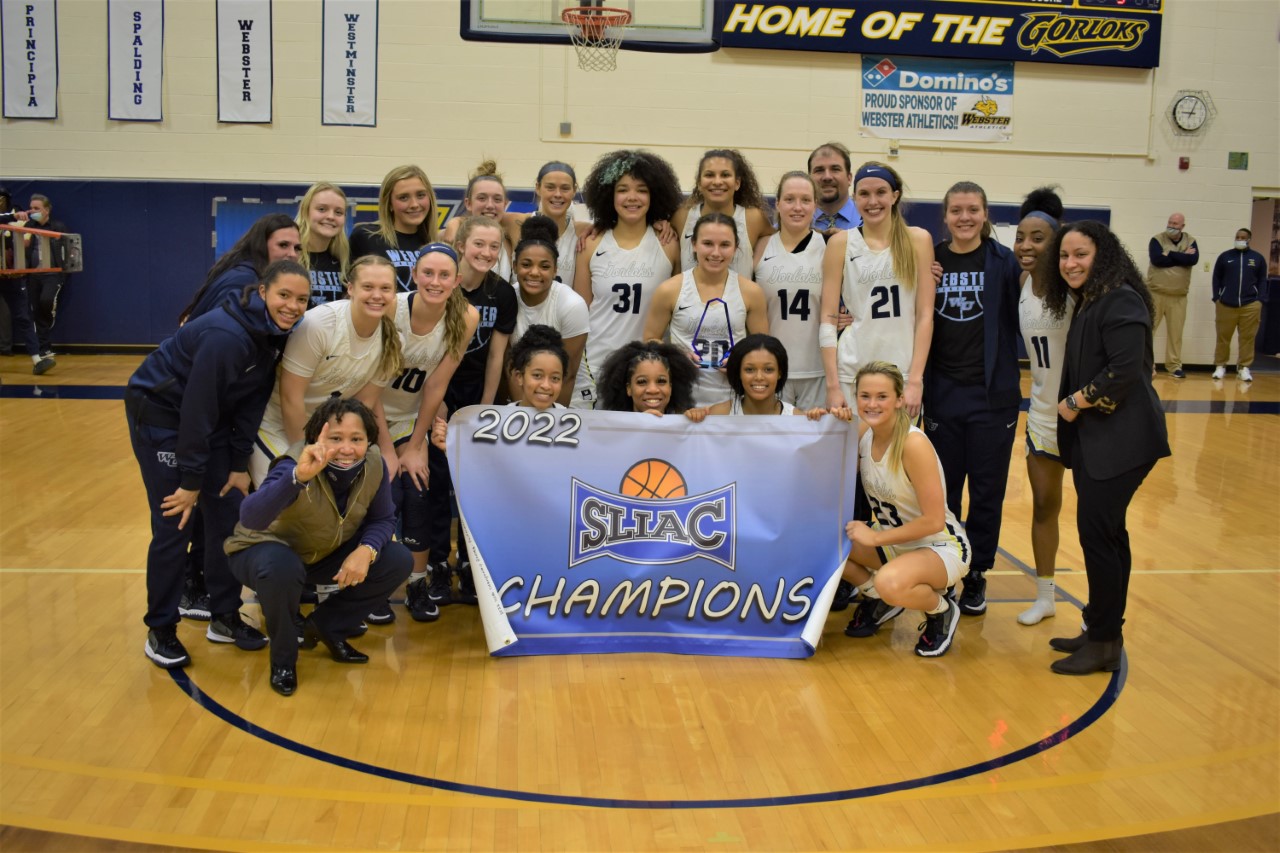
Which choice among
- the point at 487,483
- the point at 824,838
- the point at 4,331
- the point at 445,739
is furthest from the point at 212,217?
the point at 824,838

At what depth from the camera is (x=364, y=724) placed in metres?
3.66

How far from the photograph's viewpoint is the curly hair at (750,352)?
459cm

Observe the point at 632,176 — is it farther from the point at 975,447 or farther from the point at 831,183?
the point at 975,447

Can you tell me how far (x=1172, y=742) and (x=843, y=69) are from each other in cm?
1119

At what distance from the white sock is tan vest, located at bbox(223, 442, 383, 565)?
282 centimetres

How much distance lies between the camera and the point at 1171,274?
14.0m

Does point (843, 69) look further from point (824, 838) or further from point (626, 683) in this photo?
point (824, 838)

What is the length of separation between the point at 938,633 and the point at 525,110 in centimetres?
1021

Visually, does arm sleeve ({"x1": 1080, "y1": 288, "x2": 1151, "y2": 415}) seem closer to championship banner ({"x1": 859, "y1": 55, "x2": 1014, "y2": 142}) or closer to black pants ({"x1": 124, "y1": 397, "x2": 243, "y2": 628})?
black pants ({"x1": 124, "y1": 397, "x2": 243, "y2": 628})

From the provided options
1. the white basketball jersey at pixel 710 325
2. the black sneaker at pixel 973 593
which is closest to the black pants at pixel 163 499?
the white basketball jersey at pixel 710 325

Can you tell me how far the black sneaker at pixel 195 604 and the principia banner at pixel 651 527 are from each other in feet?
4.04

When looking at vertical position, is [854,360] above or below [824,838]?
above

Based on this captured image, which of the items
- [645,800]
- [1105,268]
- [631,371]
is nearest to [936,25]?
[1105,268]

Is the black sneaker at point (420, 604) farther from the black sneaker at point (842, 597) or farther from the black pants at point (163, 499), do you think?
the black sneaker at point (842, 597)
